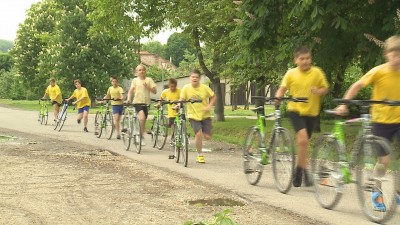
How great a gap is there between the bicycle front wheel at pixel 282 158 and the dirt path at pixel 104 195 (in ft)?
2.19

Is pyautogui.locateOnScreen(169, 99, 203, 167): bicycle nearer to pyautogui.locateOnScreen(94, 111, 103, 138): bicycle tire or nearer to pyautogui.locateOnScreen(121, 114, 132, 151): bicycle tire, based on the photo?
pyautogui.locateOnScreen(121, 114, 132, 151): bicycle tire

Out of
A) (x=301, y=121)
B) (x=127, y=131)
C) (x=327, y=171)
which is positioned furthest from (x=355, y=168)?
(x=127, y=131)

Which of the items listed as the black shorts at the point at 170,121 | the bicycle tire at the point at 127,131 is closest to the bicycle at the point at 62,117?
the bicycle tire at the point at 127,131

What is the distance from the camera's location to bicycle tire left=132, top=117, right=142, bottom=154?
14.6 m

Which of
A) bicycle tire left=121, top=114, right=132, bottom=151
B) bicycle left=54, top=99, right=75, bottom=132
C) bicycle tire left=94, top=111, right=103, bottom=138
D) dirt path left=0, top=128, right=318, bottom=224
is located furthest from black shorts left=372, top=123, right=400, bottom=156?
bicycle left=54, top=99, right=75, bottom=132

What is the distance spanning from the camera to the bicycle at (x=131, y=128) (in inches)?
583

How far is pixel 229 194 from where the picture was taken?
8.63m

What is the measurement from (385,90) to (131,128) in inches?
359

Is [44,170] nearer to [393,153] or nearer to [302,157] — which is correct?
[302,157]

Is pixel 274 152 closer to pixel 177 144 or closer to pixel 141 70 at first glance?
pixel 177 144

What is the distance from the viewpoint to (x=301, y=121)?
862 centimetres

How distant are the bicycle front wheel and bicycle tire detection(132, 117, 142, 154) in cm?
607

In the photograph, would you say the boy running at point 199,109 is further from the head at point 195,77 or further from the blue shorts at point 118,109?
the blue shorts at point 118,109

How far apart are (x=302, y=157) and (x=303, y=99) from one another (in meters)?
0.73
